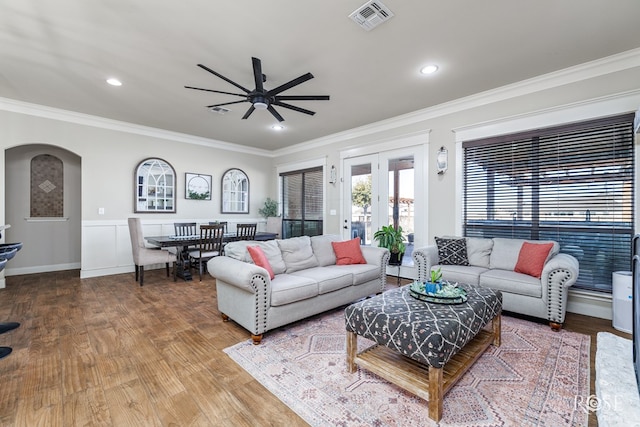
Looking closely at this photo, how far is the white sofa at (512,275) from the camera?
2.81m

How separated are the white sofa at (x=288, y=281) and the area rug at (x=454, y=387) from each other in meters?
0.27

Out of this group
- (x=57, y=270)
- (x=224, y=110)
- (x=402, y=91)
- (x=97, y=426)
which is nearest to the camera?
(x=97, y=426)

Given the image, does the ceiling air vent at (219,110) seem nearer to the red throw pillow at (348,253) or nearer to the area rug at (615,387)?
the red throw pillow at (348,253)

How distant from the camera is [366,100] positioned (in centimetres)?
422

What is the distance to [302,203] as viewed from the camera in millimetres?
6918

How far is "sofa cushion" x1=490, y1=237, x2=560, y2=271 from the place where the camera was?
3.47 meters

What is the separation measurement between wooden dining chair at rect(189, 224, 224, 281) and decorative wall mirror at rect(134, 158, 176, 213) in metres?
1.43

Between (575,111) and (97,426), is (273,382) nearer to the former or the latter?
(97,426)

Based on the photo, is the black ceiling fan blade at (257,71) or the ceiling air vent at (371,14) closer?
the ceiling air vent at (371,14)

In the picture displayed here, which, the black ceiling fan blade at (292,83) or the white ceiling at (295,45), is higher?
the white ceiling at (295,45)

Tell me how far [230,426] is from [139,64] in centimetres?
361

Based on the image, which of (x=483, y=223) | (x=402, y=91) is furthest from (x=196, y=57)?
(x=483, y=223)

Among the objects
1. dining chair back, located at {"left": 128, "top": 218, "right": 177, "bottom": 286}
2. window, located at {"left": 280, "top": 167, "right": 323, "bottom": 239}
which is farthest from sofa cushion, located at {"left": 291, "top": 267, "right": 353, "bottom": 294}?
window, located at {"left": 280, "top": 167, "right": 323, "bottom": 239}

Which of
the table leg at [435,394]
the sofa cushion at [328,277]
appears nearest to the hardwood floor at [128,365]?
the table leg at [435,394]
